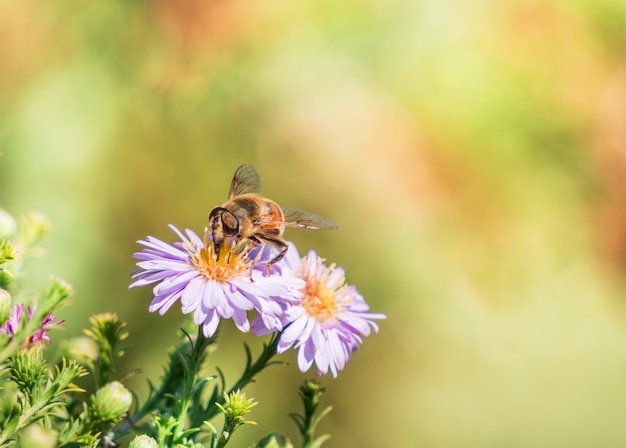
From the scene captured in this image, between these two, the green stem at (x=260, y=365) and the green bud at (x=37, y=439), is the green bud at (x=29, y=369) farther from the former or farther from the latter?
the green stem at (x=260, y=365)

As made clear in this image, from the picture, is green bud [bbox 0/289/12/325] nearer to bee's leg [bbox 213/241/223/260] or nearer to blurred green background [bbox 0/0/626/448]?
bee's leg [bbox 213/241/223/260]

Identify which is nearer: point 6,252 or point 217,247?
point 6,252

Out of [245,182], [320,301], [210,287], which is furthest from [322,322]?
[245,182]

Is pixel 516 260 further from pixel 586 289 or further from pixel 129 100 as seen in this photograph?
pixel 129 100

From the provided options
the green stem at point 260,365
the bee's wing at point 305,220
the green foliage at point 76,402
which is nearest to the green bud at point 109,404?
the green foliage at point 76,402

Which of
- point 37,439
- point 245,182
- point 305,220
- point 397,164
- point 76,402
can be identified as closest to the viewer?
point 37,439

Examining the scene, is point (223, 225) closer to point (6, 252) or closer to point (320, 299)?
point (320, 299)

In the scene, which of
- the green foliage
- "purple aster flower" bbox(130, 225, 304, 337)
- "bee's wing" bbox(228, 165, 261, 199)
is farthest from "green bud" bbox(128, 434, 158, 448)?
"bee's wing" bbox(228, 165, 261, 199)
